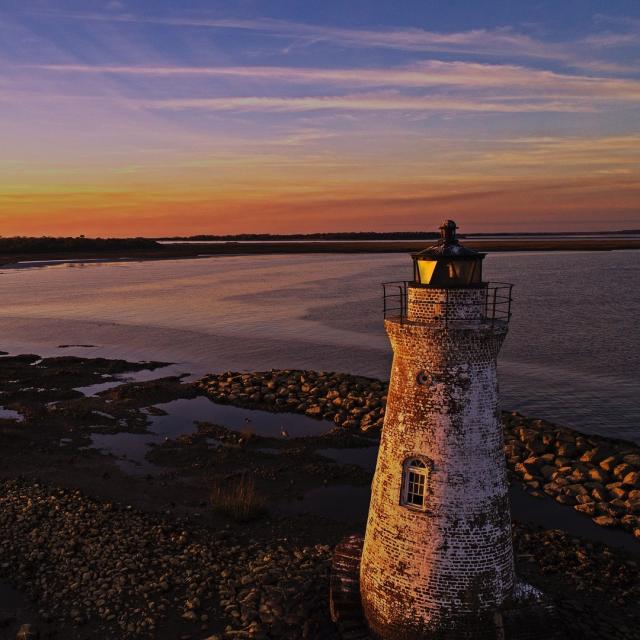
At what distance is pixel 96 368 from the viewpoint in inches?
1394

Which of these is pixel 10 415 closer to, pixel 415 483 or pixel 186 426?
pixel 186 426

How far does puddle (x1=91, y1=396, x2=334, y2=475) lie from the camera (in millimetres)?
21609

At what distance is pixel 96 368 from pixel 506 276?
222 ft

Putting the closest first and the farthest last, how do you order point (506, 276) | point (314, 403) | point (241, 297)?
point (314, 403) → point (241, 297) → point (506, 276)

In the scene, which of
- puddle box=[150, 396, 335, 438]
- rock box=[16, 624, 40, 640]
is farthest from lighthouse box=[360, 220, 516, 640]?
puddle box=[150, 396, 335, 438]

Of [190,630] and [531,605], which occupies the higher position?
[531,605]

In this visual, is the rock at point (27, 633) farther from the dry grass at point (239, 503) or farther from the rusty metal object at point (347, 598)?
the rusty metal object at point (347, 598)

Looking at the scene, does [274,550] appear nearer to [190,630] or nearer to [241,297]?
[190,630]

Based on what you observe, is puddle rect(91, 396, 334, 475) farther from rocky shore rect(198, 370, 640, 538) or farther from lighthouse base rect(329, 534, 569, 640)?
lighthouse base rect(329, 534, 569, 640)

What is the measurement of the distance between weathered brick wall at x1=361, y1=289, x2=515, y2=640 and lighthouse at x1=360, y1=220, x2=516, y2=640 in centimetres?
2

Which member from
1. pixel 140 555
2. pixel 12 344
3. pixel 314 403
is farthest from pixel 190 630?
pixel 12 344

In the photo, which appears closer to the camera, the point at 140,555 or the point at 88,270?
the point at 140,555

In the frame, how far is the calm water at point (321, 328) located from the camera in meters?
30.5

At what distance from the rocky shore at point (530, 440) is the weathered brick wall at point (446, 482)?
9.88 metres
